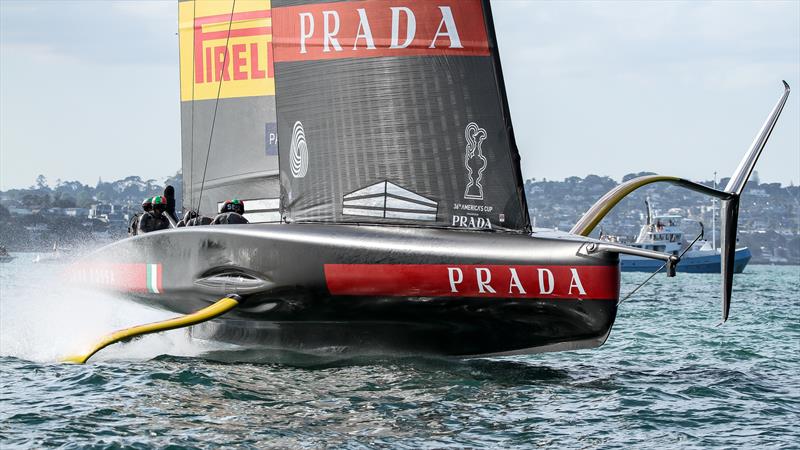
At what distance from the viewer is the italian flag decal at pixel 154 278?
27.4 feet

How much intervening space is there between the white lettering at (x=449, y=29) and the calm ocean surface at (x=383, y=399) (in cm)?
222

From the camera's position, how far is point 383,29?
24.7ft

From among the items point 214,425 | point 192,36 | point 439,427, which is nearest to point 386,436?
point 439,427

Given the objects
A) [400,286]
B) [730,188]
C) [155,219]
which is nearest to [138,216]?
[155,219]

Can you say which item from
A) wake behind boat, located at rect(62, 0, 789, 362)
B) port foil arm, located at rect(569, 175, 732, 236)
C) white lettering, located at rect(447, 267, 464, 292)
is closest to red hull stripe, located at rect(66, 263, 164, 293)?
wake behind boat, located at rect(62, 0, 789, 362)

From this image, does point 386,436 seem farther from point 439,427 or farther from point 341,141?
point 341,141

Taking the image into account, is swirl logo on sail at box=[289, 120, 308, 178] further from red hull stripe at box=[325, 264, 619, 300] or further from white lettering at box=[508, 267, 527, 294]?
white lettering at box=[508, 267, 527, 294]

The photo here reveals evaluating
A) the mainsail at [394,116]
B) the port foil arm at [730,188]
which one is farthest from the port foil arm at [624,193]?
the mainsail at [394,116]

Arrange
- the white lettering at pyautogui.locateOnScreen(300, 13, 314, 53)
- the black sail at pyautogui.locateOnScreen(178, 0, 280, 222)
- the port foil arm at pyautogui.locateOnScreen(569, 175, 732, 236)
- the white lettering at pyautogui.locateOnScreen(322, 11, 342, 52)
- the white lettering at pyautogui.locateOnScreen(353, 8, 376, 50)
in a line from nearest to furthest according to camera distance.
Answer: the port foil arm at pyautogui.locateOnScreen(569, 175, 732, 236), the white lettering at pyautogui.locateOnScreen(353, 8, 376, 50), the white lettering at pyautogui.locateOnScreen(322, 11, 342, 52), the white lettering at pyautogui.locateOnScreen(300, 13, 314, 53), the black sail at pyautogui.locateOnScreen(178, 0, 280, 222)

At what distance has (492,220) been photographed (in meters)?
7.37

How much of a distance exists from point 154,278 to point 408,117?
2.47 metres

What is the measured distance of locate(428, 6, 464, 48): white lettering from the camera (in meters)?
7.38

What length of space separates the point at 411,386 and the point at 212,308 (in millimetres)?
1569

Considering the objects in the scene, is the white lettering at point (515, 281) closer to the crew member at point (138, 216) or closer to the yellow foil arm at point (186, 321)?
the yellow foil arm at point (186, 321)
